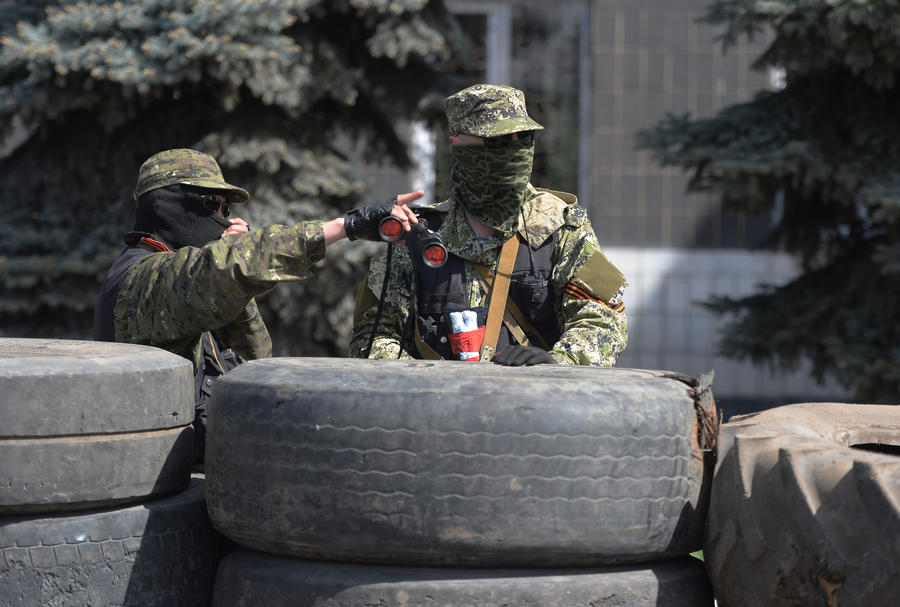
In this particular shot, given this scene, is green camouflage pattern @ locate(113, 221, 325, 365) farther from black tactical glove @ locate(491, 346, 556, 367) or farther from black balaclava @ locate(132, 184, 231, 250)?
black tactical glove @ locate(491, 346, 556, 367)

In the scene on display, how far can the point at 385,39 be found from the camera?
24.4 ft

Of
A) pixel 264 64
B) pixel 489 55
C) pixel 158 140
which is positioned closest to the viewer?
pixel 264 64

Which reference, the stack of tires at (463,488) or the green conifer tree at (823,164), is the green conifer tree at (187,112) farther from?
the stack of tires at (463,488)

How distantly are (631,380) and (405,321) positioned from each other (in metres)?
1.28

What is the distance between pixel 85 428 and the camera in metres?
2.49

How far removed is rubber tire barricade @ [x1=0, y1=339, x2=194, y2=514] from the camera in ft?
7.97

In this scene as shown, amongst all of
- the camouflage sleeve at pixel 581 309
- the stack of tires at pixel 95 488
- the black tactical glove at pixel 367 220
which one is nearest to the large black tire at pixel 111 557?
the stack of tires at pixel 95 488

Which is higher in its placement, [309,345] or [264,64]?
[264,64]

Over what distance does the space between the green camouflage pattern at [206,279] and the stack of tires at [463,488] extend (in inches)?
17.5

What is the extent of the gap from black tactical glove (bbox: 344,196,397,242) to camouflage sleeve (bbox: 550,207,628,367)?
681 mm

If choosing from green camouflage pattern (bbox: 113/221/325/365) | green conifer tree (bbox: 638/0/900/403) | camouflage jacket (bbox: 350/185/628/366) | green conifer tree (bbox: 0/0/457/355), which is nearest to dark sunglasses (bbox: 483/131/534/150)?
camouflage jacket (bbox: 350/185/628/366)

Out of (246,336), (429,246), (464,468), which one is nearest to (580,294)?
(429,246)

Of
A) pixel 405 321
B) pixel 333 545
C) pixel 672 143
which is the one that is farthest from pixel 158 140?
pixel 333 545

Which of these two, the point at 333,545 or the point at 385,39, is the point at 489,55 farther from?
the point at 333,545
